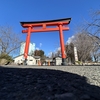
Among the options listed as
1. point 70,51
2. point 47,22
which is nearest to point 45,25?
point 47,22

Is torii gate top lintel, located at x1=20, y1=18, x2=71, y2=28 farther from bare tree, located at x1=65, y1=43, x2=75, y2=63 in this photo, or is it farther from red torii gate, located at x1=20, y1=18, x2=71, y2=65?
bare tree, located at x1=65, y1=43, x2=75, y2=63

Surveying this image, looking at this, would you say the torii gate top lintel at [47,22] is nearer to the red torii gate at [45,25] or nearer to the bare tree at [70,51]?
the red torii gate at [45,25]

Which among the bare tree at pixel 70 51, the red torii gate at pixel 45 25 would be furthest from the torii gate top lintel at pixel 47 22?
the bare tree at pixel 70 51

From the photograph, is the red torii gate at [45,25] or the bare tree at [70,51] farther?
the bare tree at [70,51]

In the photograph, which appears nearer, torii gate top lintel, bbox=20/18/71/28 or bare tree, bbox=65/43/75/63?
torii gate top lintel, bbox=20/18/71/28

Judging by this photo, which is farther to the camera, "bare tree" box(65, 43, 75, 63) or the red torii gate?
"bare tree" box(65, 43, 75, 63)

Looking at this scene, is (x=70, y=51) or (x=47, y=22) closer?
(x=47, y=22)

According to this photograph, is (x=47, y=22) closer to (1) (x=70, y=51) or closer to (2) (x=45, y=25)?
(2) (x=45, y=25)

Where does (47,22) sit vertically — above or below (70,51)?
below

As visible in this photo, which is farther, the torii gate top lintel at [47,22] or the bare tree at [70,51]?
the bare tree at [70,51]

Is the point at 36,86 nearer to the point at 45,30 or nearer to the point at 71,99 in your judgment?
the point at 71,99

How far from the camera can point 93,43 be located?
1894 centimetres

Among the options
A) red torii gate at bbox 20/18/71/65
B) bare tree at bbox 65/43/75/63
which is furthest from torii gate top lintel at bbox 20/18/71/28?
bare tree at bbox 65/43/75/63

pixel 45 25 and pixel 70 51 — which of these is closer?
pixel 45 25
